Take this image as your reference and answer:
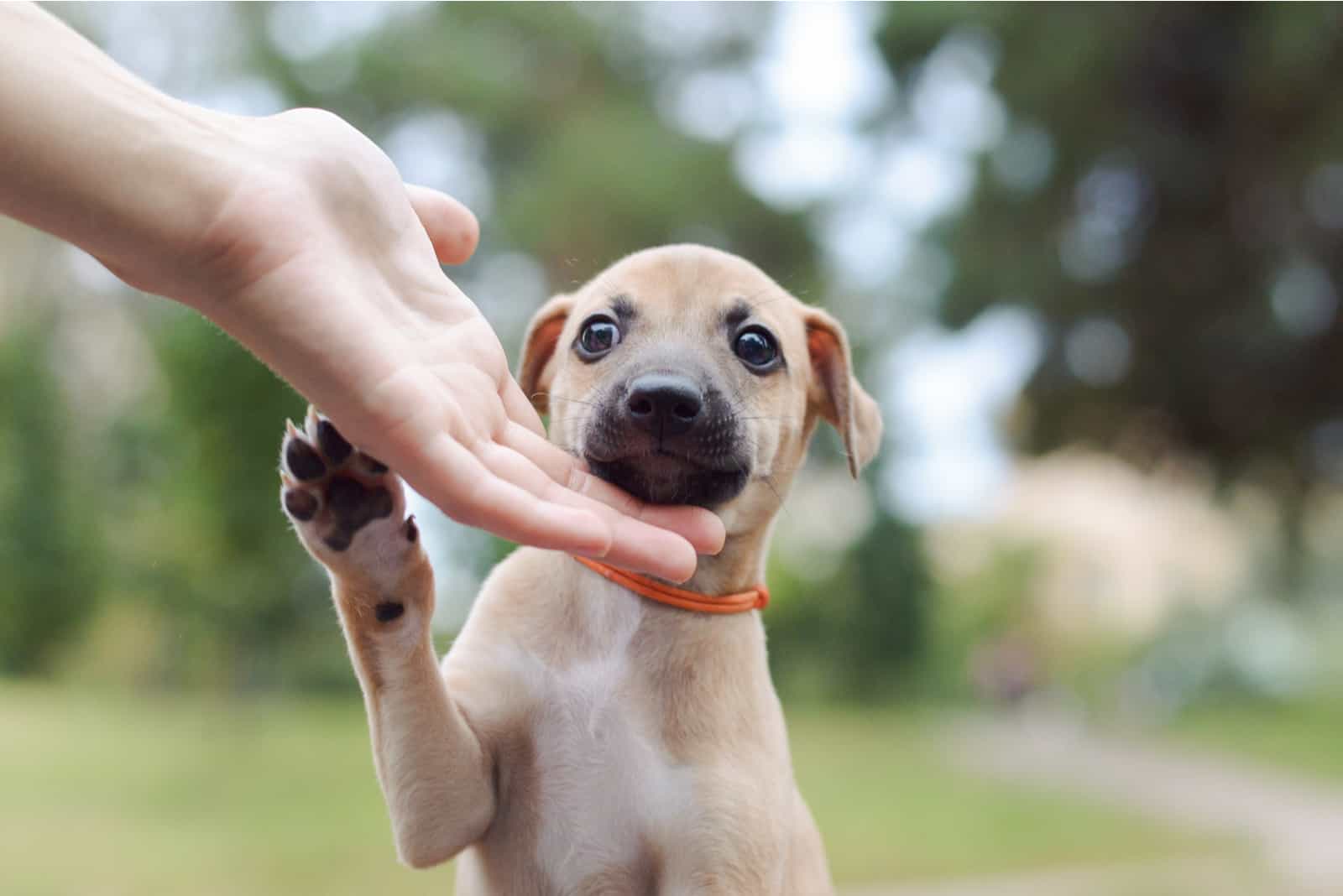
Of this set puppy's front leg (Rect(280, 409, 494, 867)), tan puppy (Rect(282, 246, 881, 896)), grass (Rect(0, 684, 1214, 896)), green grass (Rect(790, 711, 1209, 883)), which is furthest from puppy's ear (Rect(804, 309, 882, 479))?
green grass (Rect(790, 711, 1209, 883))

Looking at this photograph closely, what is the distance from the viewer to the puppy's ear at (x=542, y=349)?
73.3 inches

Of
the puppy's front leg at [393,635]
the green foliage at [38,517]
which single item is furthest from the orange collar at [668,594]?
the green foliage at [38,517]

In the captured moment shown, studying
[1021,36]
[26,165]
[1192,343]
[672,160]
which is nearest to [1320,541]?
[1192,343]

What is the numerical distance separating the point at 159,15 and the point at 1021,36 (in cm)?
446

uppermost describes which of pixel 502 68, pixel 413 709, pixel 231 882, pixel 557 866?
pixel 502 68

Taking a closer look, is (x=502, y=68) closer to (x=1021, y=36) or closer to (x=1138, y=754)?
(x=1021, y=36)

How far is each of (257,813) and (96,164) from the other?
444 cm

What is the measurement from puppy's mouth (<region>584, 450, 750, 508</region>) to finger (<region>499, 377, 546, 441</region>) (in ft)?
0.35

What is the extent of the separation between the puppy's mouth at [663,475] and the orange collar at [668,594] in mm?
108

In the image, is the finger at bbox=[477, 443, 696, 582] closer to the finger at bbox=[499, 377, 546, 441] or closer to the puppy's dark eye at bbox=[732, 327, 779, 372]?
the finger at bbox=[499, 377, 546, 441]

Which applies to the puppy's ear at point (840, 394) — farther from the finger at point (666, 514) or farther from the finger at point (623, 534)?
the finger at point (623, 534)

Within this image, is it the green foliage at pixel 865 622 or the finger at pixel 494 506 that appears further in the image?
the green foliage at pixel 865 622

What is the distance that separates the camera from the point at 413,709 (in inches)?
52.2

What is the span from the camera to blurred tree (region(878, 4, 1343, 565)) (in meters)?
6.52
